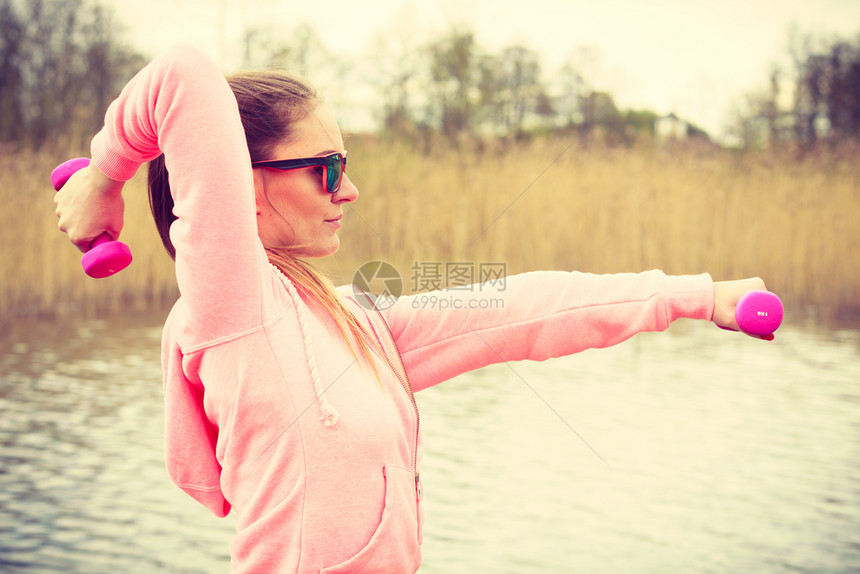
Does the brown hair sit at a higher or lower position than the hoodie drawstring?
higher

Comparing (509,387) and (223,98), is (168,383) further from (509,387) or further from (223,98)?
(509,387)

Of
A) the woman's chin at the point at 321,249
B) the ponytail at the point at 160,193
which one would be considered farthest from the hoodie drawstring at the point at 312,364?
the ponytail at the point at 160,193

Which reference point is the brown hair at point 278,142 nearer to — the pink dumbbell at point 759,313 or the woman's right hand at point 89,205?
the woman's right hand at point 89,205

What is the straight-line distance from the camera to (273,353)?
97 cm

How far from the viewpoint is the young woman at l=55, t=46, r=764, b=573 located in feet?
3.03

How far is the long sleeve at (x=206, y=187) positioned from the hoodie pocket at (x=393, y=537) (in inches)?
10.1

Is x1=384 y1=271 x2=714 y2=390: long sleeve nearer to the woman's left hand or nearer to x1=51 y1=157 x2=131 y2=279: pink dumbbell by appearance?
the woman's left hand

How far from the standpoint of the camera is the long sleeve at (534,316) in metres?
0.96

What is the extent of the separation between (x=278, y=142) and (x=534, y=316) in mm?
412

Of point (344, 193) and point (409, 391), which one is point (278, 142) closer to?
point (344, 193)

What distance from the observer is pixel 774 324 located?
2.85 feet

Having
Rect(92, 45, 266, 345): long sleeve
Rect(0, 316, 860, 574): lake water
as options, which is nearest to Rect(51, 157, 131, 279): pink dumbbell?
Rect(92, 45, 266, 345): long sleeve

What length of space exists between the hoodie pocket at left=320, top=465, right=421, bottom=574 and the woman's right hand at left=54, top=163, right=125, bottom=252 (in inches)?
18.8

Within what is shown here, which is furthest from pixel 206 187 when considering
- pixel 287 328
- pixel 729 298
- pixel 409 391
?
pixel 729 298
